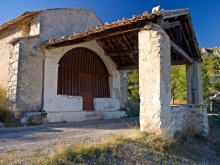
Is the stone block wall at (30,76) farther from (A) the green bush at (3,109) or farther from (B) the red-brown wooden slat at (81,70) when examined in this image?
(B) the red-brown wooden slat at (81,70)

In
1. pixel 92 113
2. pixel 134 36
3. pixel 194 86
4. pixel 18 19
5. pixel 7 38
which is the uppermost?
pixel 18 19

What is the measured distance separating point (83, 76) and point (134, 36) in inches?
129

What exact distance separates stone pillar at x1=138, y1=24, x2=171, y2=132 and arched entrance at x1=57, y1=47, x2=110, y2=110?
466cm

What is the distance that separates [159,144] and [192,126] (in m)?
3.14

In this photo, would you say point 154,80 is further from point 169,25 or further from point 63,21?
point 63,21

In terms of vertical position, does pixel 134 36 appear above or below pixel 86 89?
above

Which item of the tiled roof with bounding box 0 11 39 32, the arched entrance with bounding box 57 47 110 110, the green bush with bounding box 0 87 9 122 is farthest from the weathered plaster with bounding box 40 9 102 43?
the green bush with bounding box 0 87 9 122

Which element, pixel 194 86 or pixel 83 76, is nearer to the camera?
pixel 194 86

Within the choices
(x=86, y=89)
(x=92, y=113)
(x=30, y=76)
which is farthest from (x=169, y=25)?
(x=92, y=113)

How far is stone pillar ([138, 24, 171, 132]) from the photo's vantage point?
15.1ft

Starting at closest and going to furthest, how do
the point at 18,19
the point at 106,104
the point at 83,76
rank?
1. the point at 18,19
2. the point at 83,76
3. the point at 106,104

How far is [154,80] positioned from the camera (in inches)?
186

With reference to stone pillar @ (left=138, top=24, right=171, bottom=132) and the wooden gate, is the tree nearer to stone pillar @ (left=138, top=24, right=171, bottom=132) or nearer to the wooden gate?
the wooden gate

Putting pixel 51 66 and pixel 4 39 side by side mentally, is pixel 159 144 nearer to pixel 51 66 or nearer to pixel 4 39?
pixel 51 66
